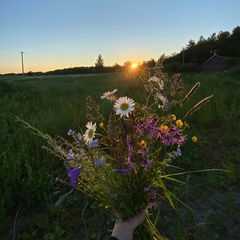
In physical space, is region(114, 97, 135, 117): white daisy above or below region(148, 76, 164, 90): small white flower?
below

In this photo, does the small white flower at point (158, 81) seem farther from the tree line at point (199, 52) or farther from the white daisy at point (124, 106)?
the tree line at point (199, 52)

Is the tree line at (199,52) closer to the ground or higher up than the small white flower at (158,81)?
higher up

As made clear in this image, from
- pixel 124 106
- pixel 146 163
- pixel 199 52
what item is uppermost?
pixel 199 52

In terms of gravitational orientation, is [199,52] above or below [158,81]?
above

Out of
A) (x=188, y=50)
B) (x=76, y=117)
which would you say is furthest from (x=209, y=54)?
(x=76, y=117)

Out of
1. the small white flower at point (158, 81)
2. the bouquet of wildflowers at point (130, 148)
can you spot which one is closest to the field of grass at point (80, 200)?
the bouquet of wildflowers at point (130, 148)

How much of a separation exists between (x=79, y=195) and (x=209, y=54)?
6966 cm

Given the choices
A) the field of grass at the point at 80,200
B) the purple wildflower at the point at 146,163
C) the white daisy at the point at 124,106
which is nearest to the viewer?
the white daisy at the point at 124,106

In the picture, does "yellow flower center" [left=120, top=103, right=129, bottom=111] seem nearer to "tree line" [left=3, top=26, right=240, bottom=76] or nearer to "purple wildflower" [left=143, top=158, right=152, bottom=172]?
"purple wildflower" [left=143, top=158, right=152, bottom=172]

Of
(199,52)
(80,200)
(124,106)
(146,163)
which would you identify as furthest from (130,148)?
(199,52)

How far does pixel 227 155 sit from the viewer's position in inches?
129

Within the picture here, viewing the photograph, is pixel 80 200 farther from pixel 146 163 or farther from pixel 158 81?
pixel 158 81

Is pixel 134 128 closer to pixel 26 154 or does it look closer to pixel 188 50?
pixel 26 154

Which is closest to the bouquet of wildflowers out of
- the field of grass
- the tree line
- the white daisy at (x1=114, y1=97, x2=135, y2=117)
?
the white daisy at (x1=114, y1=97, x2=135, y2=117)
